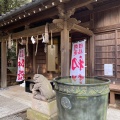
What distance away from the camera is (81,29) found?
4441mm

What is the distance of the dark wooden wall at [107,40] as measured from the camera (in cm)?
459

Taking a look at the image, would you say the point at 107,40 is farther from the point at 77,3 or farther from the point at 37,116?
the point at 37,116

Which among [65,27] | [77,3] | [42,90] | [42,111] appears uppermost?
[77,3]

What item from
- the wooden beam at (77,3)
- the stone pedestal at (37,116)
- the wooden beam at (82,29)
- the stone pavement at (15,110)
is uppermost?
the wooden beam at (77,3)

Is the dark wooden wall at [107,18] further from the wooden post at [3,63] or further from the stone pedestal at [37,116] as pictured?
the wooden post at [3,63]

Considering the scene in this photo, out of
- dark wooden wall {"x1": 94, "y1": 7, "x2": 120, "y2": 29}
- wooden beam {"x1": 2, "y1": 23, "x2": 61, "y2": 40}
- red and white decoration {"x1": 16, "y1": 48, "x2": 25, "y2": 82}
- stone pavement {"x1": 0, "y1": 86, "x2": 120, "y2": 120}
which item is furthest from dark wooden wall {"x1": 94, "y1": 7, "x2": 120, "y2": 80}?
red and white decoration {"x1": 16, "y1": 48, "x2": 25, "y2": 82}

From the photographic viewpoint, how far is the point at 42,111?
3.23 meters

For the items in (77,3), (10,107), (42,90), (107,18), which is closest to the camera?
(42,90)

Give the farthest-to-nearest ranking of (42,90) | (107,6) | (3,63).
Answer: (3,63) < (107,6) < (42,90)

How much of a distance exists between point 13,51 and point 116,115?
31.1 ft

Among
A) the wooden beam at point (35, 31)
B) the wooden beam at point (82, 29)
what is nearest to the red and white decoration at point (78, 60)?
the wooden beam at point (82, 29)

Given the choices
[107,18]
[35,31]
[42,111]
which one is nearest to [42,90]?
[42,111]

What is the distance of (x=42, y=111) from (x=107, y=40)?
10.1 ft

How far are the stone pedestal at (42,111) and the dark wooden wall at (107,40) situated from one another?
2446 millimetres
